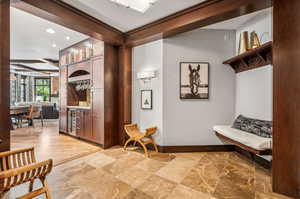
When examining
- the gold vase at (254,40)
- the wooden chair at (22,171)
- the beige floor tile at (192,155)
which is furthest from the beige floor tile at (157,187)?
the gold vase at (254,40)

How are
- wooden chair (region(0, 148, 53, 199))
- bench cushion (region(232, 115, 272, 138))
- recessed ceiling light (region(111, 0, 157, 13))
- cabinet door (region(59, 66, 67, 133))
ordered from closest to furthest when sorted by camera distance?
wooden chair (region(0, 148, 53, 199))
recessed ceiling light (region(111, 0, 157, 13))
bench cushion (region(232, 115, 272, 138))
cabinet door (region(59, 66, 67, 133))

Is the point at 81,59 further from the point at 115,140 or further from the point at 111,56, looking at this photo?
the point at 115,140

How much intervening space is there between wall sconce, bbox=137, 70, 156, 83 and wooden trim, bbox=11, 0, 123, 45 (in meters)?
1.05

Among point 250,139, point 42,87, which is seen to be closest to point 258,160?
point 250,139

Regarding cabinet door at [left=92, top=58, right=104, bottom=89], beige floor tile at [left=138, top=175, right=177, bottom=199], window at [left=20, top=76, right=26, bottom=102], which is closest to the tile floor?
beige floor tile at [left=138, top=175, right=177, bottom=199]

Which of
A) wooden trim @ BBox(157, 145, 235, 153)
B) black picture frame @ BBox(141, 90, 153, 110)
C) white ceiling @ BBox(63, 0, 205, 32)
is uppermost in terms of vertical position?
white ceiling @ BBox(63, 0, 205, 32)

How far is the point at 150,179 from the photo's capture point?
2.23 metres

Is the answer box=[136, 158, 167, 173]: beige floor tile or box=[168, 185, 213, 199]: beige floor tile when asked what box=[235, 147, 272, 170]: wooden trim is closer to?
box=[168, 185, 213, 199]: beige floor tile

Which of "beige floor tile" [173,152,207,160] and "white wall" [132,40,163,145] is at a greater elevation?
"white wall" [132,40,163,145]

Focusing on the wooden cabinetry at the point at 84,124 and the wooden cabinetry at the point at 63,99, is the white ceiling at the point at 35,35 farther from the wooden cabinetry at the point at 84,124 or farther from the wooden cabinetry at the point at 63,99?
the wooden cabinetry at the point at 84,124

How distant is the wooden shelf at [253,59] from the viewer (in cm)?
250

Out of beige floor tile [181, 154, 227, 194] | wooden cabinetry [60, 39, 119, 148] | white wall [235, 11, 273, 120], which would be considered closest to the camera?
beige floor tile [181, 154, 227, 194]

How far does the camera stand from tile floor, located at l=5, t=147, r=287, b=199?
1.88 meters

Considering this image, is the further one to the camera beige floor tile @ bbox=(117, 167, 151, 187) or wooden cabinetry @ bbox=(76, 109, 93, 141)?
wooden cabinetry @ bbox=(76, 109, 93, 141)
